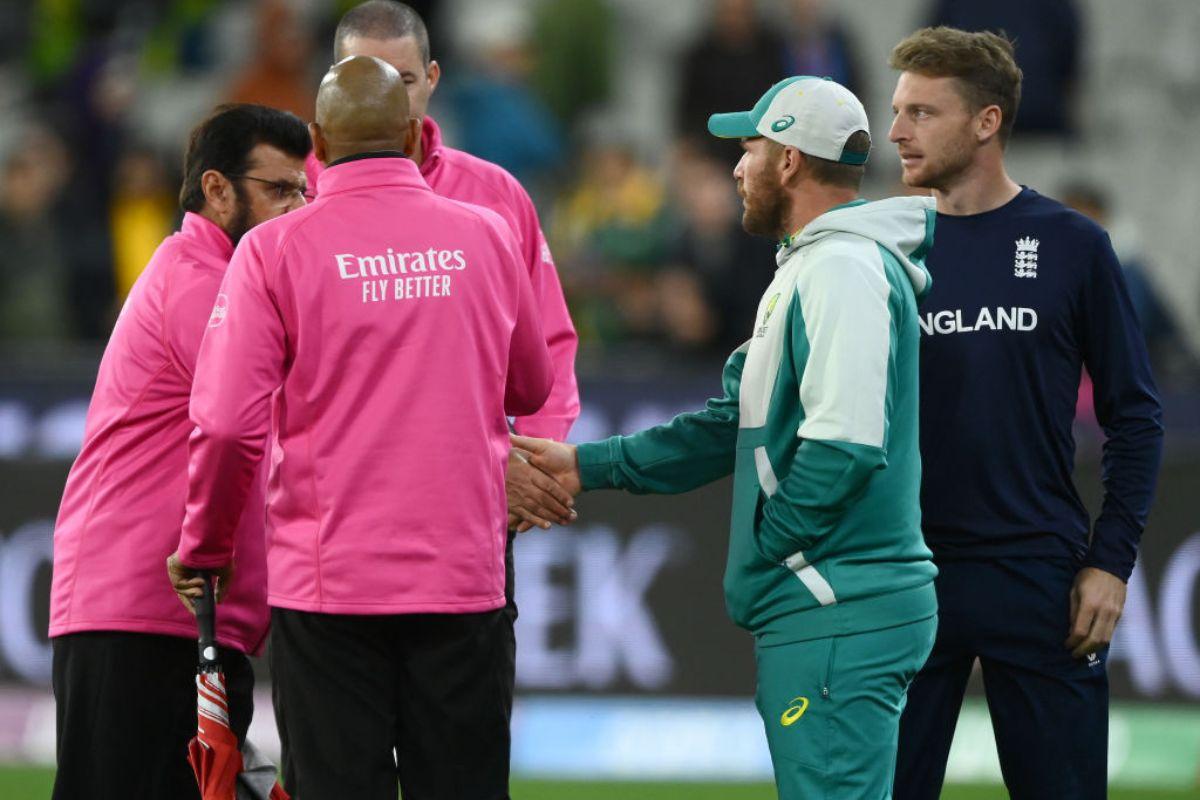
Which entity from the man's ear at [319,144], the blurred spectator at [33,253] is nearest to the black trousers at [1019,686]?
the man's ear at [319,144]

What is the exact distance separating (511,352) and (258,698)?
14.7 feet

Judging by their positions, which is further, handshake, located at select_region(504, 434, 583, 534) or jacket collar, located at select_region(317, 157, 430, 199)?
handshake, located at select_region(504, 434, 583, 534)

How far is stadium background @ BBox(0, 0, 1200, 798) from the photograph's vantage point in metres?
8.41

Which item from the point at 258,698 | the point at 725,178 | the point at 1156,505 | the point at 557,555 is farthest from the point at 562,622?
the point at 725,178

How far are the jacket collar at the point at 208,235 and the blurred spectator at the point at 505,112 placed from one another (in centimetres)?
717

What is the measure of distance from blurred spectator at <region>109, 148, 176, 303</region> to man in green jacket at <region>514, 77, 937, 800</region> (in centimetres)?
776

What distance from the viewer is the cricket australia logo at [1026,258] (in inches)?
195

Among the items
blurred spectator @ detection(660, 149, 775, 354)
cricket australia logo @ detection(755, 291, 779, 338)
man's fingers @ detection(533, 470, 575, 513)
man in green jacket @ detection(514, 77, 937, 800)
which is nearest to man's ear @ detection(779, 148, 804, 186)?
man in green jacket @ detection(514, 77, 937, 800)

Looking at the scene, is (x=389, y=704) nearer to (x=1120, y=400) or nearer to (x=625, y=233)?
(x=1120, y=400)

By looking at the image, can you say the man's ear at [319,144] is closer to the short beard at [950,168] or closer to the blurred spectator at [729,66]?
the short beard at [950,168]

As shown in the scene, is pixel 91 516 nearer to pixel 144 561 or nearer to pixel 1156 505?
pixel 144 561

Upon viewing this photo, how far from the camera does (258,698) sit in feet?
28.5

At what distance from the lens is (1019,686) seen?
4922 millimetres

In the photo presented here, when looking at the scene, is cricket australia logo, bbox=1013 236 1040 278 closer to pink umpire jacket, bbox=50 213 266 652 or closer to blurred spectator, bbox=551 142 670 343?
pink umpire jacket, bbox=50 213 266 652
